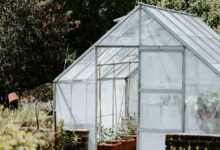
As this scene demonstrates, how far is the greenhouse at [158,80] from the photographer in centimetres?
1022

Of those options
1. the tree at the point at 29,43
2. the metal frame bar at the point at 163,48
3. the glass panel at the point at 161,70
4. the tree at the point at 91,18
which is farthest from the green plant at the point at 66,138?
the tree at the point at 91,18

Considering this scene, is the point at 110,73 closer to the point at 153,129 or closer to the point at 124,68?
the point at 124,68

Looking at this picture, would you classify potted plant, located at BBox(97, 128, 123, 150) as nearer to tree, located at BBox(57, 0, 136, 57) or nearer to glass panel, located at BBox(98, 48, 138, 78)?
glass panel, located at BBox(98, 48, 138, 78)

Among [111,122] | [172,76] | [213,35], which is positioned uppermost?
[213,35]

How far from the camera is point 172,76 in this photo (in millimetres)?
10500

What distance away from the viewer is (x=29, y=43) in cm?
1844

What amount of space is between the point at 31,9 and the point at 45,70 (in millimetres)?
1968

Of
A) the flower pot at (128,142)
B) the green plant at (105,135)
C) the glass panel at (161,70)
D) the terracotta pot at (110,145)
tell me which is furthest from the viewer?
the flower pot at (128,142)

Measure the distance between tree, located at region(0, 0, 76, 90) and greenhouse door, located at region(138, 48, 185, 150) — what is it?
7.93 m

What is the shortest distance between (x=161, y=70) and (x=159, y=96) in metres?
0.46

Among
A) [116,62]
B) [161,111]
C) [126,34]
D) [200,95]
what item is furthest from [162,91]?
[116,62]

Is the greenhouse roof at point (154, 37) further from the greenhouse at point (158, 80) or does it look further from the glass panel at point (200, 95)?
the glass panel at point (200, 95)

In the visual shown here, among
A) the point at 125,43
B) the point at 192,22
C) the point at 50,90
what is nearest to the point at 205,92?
the point at 125,43

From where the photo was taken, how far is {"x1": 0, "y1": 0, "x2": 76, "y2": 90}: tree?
18016mm
